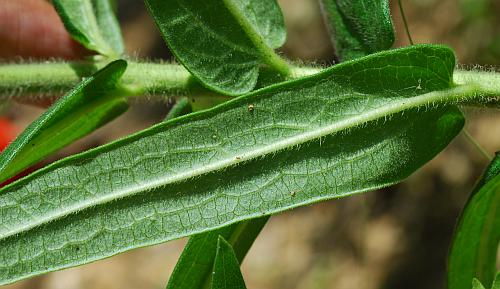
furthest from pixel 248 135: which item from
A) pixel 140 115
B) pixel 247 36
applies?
pixel 140 115


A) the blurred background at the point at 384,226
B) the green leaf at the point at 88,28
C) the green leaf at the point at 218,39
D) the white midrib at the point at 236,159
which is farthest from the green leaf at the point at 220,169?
the blurred background at the point at 384,226

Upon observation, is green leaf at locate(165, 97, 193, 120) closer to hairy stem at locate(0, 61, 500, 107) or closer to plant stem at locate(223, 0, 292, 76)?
hairy stem at locate(0, 61, 500, 107)

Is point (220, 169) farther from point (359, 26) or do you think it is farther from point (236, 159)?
point (359, 26)

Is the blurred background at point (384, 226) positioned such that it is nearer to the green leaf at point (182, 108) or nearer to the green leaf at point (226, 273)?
the green leaf at point (182, 108)

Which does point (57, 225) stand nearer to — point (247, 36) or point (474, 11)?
point (247, 36)

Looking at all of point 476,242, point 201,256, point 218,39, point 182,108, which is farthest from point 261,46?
point 476,242

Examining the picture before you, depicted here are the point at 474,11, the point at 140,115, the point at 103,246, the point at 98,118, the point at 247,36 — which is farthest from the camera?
the point at 140,115
